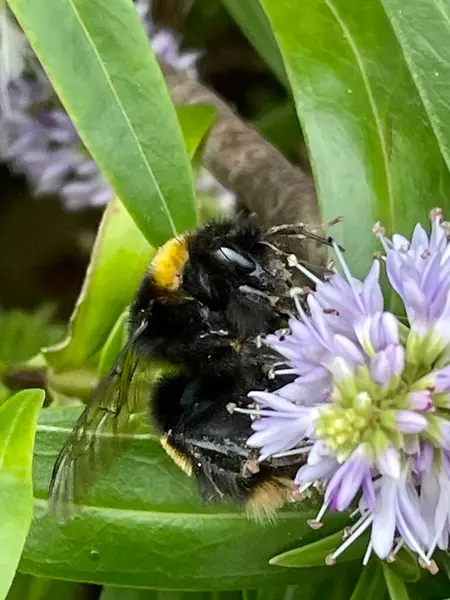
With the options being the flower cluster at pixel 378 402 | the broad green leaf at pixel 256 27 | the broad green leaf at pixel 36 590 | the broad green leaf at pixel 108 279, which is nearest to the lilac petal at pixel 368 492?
the flower cluster at pixel 378 402

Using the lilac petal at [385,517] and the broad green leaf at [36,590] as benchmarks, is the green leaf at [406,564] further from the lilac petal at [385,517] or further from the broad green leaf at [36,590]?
the broad green leaf at [36,590]

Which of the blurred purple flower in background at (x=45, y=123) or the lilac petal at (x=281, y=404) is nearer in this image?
the lilac petal at (x=281, y=404)

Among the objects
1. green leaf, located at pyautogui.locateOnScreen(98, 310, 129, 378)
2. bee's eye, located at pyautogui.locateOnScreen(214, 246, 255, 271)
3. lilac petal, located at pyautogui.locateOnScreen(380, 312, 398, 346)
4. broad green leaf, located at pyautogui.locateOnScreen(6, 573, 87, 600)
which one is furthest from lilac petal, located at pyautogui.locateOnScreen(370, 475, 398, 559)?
broad green leaf, located at pyautogui.locateOnScreen(6, 573, 87, 600)

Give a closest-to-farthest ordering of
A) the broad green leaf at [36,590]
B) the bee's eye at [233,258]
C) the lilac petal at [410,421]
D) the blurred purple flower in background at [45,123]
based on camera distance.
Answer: the lilac petal at [410,421]
the bee's eye at [233,258]
the broad green leaf at [36,590]
the blurred purple flower in background at [45,123]

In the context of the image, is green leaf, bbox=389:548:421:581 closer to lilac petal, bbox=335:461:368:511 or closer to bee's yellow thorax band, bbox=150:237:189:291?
lilac petal, bbox=335:461:368:511

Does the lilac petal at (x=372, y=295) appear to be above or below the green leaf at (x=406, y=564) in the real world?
above

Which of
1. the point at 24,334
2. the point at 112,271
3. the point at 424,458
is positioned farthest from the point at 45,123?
the point at 424,458

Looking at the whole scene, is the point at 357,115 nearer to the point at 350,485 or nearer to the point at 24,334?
the point at 350,485

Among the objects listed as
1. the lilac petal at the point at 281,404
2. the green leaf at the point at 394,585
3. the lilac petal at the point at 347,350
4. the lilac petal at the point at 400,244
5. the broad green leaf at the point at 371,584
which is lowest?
the broad green leaf at the point at 371,584
